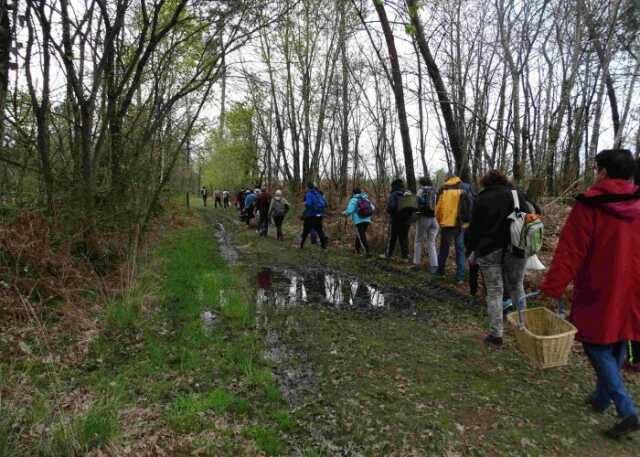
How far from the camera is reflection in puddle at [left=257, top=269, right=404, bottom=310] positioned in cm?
643

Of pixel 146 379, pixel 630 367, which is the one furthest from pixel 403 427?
pixel 630 367

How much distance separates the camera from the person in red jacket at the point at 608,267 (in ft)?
9.24

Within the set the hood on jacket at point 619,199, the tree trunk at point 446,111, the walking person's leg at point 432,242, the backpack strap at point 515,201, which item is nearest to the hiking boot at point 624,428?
the hood on jacket at point 619,199

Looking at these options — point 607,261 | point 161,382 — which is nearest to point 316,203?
point 161,382

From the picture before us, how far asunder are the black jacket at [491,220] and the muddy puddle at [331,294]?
159 cm

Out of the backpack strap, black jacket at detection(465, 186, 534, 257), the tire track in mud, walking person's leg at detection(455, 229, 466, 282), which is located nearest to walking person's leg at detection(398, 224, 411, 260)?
the tire track in mud

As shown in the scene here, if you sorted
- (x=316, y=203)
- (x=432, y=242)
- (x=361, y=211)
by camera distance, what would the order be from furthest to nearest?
(x=316, y=203)
(x=361, y=211)
(x=432, y=242)

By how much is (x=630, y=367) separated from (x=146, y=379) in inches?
200

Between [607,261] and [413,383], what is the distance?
201 centimetres

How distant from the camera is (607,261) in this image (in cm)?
284

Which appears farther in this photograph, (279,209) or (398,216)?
(279,209)

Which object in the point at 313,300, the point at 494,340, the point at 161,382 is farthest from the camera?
the point at 313,300

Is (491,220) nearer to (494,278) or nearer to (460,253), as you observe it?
(494,278)

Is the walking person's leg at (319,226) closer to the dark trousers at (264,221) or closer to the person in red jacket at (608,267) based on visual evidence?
the dark trousers at (264,221)
